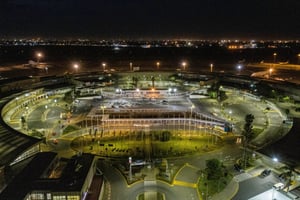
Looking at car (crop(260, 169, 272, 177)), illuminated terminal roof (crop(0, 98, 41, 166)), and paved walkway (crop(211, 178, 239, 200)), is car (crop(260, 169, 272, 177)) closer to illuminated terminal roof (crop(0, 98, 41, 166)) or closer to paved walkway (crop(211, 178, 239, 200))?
paved walkway (crop(211, 178, 239, 200))

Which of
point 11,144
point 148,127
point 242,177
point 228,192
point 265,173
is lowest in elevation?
point 228,192

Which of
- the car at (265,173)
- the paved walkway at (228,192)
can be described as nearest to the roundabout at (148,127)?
the paved walkway at (228,192)

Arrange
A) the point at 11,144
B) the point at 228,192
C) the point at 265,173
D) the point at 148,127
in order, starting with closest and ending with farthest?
the point at 228,192, the point at 265,173, the point at 11,144, the point at 148,127

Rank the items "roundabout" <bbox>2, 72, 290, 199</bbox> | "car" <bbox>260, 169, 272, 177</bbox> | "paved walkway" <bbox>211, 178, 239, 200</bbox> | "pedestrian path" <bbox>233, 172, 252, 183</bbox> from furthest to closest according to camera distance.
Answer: "roundabout" <bbox>2, 72, 290, 199</bbox>, "car" <bbox>260, 169, 272, 177</bbox>, "pedestrian path" <bbox>233, 172, 252, 183</bbox>, "paved walkway" <bbox>211, 178, 239, 200</bbox>

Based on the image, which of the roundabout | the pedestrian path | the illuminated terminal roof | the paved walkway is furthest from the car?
the illuminated terminal roof

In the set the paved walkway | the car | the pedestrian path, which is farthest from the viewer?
the car

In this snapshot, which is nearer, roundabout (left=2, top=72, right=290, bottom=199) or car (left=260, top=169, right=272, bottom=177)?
car (left=260, top=169, right=272, bottom=177)

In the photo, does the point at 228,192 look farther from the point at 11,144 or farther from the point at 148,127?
the point at 11,144

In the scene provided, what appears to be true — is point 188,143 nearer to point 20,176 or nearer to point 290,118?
point 290,118

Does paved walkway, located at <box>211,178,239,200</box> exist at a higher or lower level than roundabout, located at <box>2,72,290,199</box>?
lower

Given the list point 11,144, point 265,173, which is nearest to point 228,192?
point 265,173

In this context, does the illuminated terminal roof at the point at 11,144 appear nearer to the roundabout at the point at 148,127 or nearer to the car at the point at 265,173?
the roundabout at the point at 148,127
